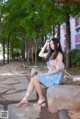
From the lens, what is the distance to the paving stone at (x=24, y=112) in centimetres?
557

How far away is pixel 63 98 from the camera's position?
5551 millimetres

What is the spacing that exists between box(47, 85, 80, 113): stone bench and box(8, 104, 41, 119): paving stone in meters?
0.34

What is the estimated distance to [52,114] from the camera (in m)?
5.71

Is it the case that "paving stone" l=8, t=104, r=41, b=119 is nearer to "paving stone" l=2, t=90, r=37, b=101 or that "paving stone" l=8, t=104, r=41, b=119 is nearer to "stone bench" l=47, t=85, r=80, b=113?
"stone bench" l=47, t=85, r=80, b=113

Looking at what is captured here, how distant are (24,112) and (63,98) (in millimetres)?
849

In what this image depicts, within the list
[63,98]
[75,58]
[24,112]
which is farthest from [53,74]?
[75,58]

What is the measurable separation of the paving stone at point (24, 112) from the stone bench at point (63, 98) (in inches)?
13.2

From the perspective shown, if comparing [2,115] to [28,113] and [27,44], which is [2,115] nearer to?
[28,113]

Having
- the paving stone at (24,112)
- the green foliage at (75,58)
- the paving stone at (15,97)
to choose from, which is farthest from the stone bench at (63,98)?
the green foliage at (75,58)

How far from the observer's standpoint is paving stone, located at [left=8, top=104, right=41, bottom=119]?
5.57 meters

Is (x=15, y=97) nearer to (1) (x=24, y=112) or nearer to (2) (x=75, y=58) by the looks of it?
(1) (x=24, y=112)

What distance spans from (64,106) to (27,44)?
93.8 ft

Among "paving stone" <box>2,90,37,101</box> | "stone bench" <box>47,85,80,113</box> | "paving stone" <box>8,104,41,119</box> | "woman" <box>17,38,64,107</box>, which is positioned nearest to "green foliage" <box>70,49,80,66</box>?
"paving stone" <box>2,90,37,101</box>

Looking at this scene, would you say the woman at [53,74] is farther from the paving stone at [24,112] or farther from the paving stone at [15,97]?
the paving stone at [15,97]
